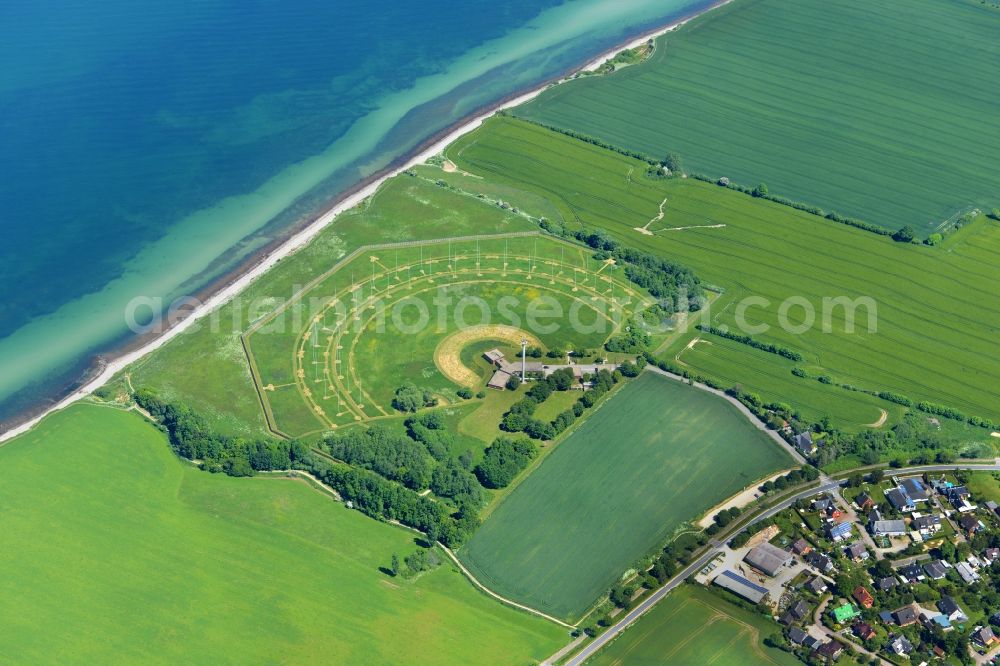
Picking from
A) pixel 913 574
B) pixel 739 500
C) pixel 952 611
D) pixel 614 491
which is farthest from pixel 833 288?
pixel 952 611

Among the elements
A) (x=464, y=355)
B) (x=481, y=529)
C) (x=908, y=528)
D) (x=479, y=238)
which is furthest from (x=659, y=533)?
(x=479, y=238)

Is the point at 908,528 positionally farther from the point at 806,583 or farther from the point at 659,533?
the point at 659,533

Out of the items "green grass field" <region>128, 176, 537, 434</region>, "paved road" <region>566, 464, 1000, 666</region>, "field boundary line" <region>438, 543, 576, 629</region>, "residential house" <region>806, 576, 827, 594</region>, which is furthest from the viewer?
"green grass field" <region>128, 176, 537, 434</region>

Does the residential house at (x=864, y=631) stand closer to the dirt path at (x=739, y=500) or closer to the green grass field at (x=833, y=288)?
the dirt path at (x=739, y=500)

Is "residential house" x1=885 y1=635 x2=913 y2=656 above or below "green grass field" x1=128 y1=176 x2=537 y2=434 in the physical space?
below

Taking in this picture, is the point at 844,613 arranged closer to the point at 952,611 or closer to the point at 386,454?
the point at 952,611

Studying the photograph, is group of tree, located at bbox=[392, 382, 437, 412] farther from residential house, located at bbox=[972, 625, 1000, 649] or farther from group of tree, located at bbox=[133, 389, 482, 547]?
residential house, located at bbox=[972, 625, 1000, 649]

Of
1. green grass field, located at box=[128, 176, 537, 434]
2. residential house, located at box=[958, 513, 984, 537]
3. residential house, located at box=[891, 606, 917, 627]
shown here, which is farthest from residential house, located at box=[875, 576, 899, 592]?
green grass field, located at box=[128, 176, 537, 434]
